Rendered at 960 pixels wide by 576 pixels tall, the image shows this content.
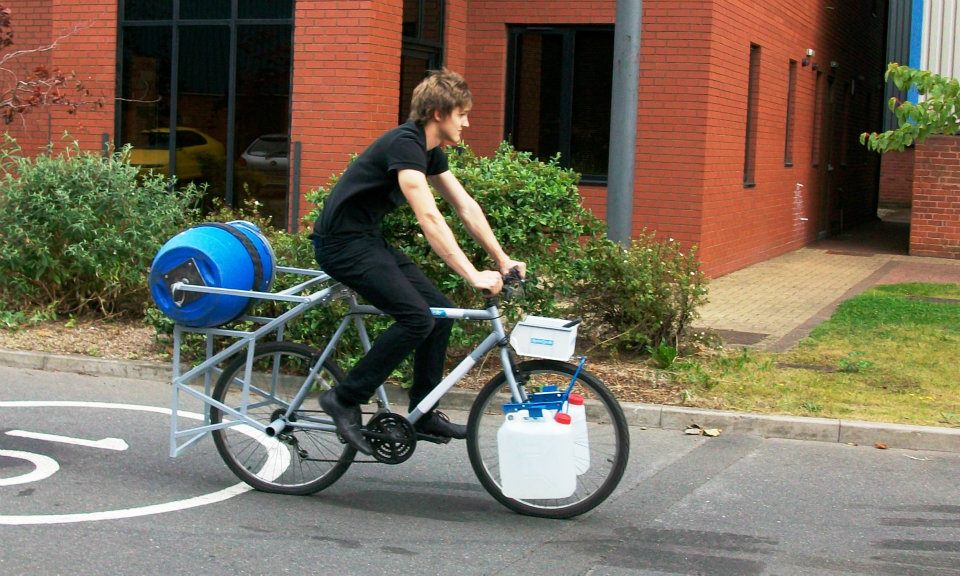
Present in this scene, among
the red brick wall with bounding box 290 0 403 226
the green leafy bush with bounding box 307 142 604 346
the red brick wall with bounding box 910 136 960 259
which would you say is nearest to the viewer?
the green leafy bush with bounding box 307 142 604 346

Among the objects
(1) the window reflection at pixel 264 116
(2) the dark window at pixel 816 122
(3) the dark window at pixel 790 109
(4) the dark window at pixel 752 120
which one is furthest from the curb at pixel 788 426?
(2) the dark window at pixel 816 122

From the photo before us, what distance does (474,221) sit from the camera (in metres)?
5.63

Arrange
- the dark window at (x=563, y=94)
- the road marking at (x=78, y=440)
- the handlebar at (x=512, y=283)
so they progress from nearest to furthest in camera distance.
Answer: the handlebar at (x=512, y=283)
the road marking at (x=78, y=440)
the dark window at (x=563, y=94)

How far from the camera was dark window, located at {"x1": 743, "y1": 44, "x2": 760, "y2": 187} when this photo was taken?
16.8 m

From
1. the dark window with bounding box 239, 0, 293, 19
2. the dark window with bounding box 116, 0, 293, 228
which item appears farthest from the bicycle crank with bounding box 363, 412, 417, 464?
the dark window with bounding box 239, 0, 293, 19

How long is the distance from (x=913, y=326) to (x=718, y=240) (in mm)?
3859

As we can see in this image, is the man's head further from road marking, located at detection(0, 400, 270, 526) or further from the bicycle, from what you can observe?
road marking, located at detection(0, 400, 270, 526)

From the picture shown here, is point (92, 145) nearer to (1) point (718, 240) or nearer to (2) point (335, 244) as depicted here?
(1) point (718, 240)

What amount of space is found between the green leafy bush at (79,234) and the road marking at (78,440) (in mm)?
2956

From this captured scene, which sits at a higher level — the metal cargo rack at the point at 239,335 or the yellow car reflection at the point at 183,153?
the yellow car reflection at the point at 183,153

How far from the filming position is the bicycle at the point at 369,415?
5.57 metres

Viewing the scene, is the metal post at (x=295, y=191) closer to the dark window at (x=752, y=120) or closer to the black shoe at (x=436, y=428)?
the dark window at (x=752, y=120)

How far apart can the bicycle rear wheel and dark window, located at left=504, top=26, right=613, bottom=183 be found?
371 inches

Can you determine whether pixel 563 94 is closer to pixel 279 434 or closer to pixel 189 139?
pixel 189 139
